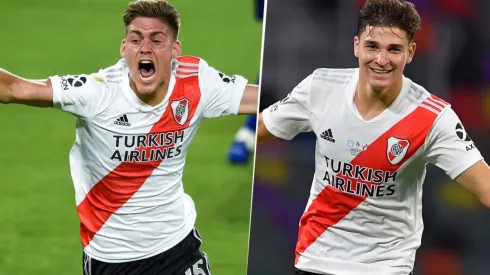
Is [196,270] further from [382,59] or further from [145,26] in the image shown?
[382,59]

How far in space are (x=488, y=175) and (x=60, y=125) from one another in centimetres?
530

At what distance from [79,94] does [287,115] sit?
0.89m

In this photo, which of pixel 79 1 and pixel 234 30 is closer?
pixel 234 30

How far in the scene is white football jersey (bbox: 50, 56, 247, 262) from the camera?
194 inches

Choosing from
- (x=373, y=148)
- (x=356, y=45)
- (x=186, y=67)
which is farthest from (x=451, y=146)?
(x=186, y=67)

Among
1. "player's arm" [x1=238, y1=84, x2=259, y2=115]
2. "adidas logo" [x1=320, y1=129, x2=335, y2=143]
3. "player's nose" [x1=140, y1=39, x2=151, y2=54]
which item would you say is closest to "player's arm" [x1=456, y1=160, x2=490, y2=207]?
"adidas logo" [x1=320, y1=129, x2=335, y2=143]

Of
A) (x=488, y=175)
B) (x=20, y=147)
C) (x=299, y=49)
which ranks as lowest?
(x=20, y=147)

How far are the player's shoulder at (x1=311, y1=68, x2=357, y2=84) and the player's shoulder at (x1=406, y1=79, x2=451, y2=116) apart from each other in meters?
0.24

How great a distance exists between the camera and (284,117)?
4578mm

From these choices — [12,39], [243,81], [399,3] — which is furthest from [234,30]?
[399,3]

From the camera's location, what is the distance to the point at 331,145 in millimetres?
4539

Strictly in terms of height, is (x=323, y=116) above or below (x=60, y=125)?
above

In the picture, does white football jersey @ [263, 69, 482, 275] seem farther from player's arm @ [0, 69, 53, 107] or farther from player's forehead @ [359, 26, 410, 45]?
player's arm @ [0, 69, 53, 107]

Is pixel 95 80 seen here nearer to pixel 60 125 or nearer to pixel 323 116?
pixel 323 116
